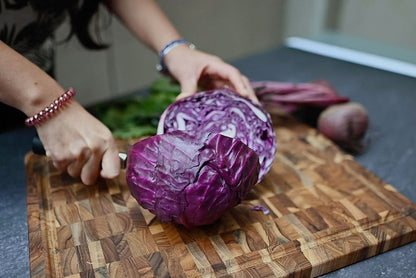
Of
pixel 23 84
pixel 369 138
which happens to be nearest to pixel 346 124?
pixel 369 138

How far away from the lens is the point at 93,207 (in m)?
1.04

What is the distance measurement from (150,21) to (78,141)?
0.59 metres

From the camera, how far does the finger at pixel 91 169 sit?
1.03 metres

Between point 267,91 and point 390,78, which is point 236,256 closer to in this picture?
point 267,91

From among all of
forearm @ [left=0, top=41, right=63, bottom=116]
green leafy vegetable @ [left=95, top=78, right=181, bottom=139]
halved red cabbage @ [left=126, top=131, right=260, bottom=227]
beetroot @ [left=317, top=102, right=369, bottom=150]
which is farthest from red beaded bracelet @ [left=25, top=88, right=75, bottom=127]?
beetroot @ [left=317, top=102, right=369, bottom=150]

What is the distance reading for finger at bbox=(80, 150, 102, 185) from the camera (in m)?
1.03

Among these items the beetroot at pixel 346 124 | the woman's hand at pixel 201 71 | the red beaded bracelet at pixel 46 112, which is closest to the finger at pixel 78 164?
the red beaded bracelet at pixel 46 112

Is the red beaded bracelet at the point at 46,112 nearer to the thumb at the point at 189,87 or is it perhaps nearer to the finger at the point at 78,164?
the finger at the point at 78,164

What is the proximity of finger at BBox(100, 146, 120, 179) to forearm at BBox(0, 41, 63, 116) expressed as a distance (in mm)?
178

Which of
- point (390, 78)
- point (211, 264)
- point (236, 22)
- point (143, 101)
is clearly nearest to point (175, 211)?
point (211, 264)

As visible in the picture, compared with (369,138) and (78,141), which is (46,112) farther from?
(369,138)

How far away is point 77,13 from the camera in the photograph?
1430 mm

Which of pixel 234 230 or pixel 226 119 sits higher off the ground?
pixel 226 119

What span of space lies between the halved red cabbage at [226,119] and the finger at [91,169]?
0.67 feet
